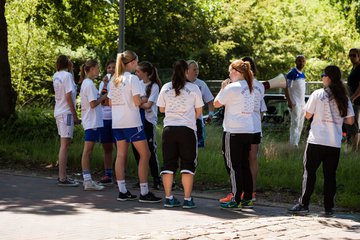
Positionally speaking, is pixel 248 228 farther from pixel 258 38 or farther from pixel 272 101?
pixel 258 38

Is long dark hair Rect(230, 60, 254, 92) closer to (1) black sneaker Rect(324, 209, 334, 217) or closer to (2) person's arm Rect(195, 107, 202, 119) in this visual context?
(2) person's arm Rect(195, 107, 202, 119)

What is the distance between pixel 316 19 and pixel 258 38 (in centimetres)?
983

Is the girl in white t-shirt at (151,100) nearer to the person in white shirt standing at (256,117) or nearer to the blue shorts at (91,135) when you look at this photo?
the blue shorts at (91,135)

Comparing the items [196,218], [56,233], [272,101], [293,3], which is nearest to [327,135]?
[196,218]

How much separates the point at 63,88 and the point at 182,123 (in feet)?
8.91

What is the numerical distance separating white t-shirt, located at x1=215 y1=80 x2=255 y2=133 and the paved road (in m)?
1.10

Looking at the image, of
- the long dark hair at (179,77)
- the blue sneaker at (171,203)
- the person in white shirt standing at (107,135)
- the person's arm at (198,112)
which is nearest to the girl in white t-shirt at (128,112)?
the blue sneaker at (171,203)

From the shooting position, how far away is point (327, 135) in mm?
9320

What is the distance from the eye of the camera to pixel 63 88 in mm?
11383

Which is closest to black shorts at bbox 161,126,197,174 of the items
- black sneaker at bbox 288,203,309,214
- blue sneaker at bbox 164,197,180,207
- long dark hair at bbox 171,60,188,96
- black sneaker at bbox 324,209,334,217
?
blue sneaker at bbox 164,197,180,207

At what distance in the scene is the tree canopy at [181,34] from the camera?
67.9 feet

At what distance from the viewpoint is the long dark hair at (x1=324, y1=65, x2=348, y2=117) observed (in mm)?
9305

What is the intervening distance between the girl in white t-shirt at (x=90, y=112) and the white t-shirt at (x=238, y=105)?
2329 mm

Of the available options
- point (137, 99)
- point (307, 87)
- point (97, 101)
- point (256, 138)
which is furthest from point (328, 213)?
point (307, 87)
